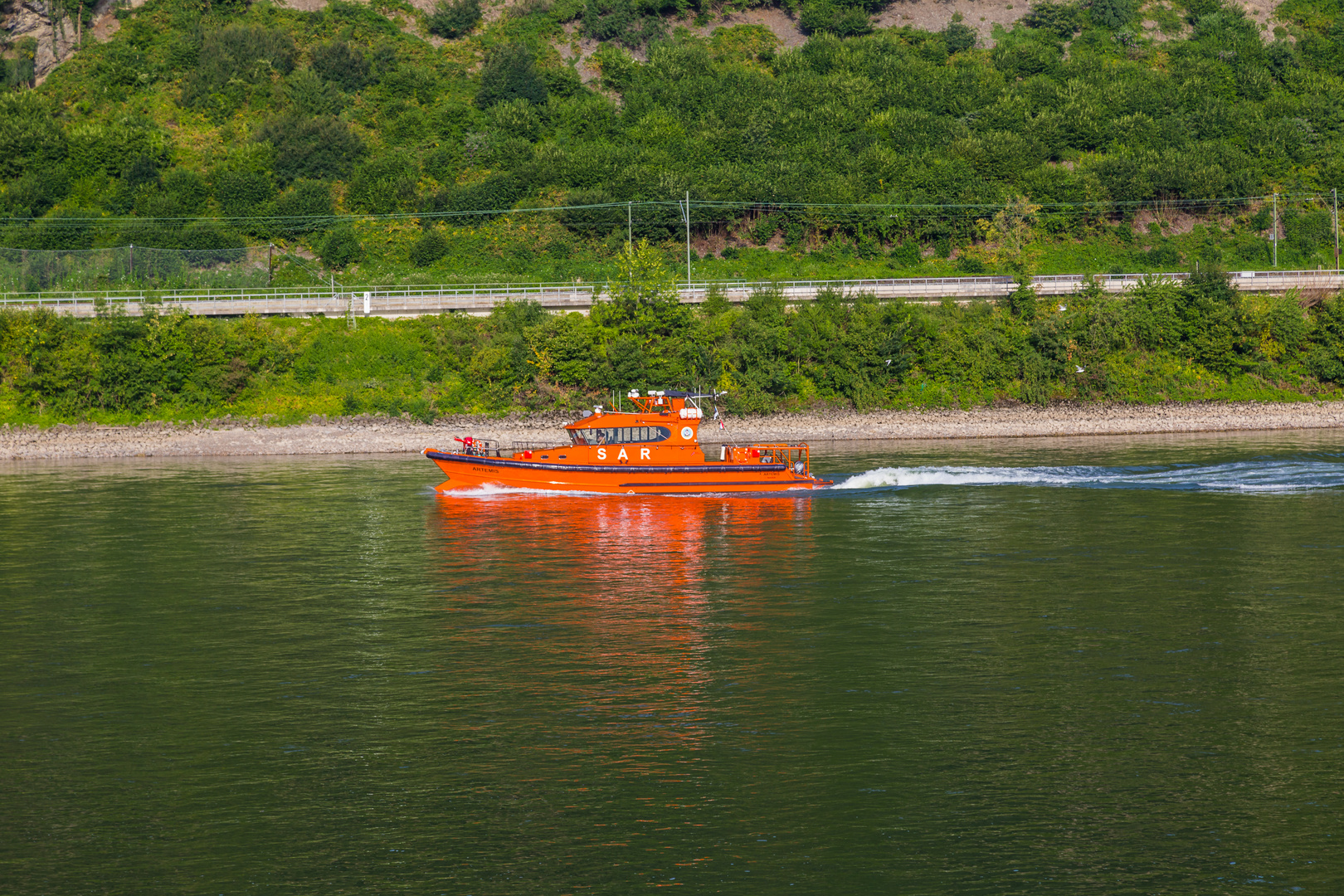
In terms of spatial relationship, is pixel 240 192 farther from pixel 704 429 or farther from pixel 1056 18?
pixel 1056 18

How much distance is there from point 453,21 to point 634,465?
12879cm

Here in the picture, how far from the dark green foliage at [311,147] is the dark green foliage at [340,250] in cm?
1633

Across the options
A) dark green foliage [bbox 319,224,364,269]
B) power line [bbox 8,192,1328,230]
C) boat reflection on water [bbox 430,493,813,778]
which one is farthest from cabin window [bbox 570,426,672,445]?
dark green foliage [bbox 319,224,364,269]

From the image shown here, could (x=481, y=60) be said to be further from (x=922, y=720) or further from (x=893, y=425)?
(x=922, y=720)

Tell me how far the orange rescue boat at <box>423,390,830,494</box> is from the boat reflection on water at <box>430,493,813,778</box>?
0.76m

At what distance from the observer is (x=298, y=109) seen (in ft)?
467

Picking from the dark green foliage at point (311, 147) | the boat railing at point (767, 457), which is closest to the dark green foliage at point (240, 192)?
the dark green foliage at point (311, 147)

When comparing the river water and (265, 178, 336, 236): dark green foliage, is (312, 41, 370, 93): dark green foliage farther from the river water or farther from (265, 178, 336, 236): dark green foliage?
the river water

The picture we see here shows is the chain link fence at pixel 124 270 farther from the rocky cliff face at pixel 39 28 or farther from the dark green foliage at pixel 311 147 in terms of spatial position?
the rocky cliff face at pixel 39 28

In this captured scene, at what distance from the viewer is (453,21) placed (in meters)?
170

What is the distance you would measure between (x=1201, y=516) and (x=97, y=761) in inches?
1669

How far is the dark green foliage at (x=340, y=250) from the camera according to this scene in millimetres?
117750

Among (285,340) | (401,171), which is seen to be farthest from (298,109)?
(285,340)

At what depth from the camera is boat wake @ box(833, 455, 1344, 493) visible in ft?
190
